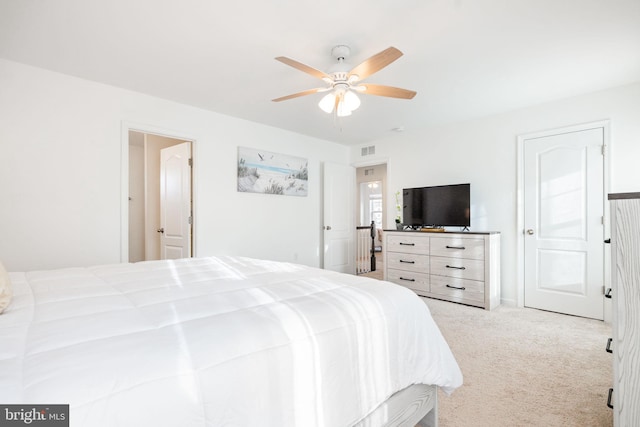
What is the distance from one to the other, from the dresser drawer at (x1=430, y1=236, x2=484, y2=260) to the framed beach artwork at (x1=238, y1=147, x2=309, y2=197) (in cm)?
225

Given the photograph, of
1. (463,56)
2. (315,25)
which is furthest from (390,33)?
(463,56)

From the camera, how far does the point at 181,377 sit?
73cm

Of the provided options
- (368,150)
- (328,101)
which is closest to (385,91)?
(328,101)

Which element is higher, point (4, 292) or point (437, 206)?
point (437, 206)

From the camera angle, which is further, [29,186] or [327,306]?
[29,186]

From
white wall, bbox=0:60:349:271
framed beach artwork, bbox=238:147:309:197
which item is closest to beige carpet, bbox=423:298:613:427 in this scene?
framed beach artwork, bbox=238:147:309:197

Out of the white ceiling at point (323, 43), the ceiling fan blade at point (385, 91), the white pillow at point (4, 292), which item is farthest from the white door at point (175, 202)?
the white pillow at point (4, 292)

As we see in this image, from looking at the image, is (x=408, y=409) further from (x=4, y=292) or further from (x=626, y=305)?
(x=4, y=292)

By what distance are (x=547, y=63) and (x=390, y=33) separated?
62.5 inches

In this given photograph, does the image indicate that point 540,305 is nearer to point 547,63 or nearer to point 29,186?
point 547,63

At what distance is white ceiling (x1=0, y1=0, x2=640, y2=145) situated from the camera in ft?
6.54

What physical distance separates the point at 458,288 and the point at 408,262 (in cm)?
75

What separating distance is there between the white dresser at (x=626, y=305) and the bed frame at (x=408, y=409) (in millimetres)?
732

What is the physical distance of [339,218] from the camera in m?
5.51
